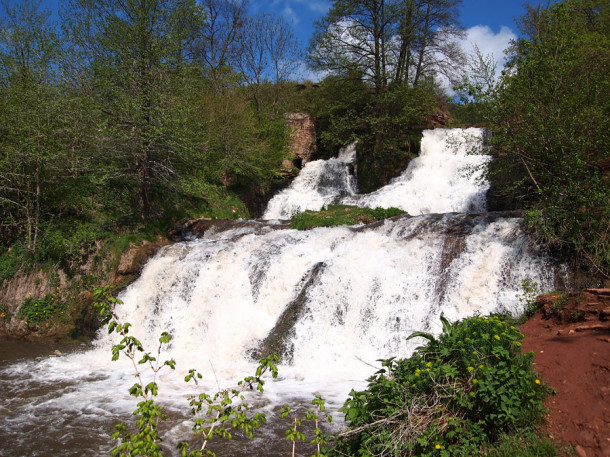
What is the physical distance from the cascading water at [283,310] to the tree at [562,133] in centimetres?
82

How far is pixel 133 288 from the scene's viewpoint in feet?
36.5

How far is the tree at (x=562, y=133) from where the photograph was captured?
752 cm

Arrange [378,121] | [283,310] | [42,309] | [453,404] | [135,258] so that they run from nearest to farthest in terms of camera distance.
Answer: [453,404], [283,310], [42,309], [135,258], [378,121]

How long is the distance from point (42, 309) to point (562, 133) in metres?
13.6

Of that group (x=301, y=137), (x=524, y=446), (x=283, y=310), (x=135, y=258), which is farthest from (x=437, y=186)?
(x=524, y=446)

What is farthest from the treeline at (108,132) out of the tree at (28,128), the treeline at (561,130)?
the treeline at (561,130)

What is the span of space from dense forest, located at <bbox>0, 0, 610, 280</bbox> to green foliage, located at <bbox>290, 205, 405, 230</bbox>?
3542mm

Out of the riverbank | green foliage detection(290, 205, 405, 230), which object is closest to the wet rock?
green foliage detection(290, 205, 405, 230)

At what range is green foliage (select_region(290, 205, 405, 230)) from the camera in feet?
44.0

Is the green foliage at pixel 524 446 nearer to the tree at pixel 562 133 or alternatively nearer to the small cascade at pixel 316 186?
the tree at pixel 562 133

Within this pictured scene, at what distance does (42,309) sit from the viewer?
1118 cm

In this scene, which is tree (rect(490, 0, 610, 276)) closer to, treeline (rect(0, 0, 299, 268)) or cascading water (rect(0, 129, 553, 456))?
cascading water (rect(0, 129, 553, 456))

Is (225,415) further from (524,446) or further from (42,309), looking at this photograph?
(42,309)

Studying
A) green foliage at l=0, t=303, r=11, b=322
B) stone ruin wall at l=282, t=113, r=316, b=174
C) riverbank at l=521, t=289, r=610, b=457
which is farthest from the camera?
stone ruin wall at l=282, t=113, r=316, b=174
